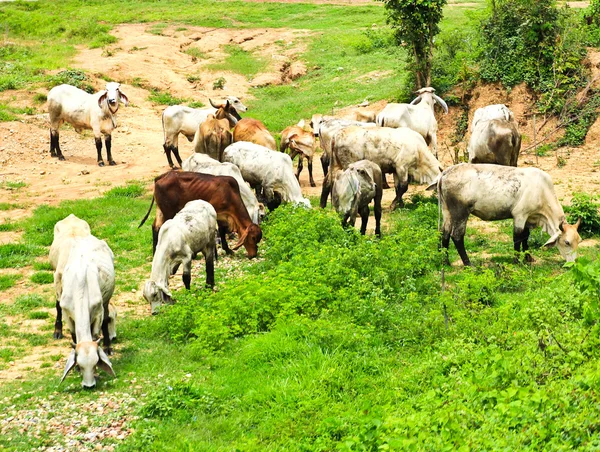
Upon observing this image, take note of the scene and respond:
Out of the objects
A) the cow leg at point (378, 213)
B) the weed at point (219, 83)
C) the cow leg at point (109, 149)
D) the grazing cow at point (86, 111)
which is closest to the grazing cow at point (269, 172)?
the cow leg at point (378, 213)

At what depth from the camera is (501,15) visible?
22.9m

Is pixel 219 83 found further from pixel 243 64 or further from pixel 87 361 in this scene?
pixel 87 361

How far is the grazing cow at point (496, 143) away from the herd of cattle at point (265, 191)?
0.07 ft

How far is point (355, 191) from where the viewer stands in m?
14.6

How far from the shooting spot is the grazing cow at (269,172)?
649 inches

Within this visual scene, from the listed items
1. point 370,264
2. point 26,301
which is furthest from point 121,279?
point 370,264

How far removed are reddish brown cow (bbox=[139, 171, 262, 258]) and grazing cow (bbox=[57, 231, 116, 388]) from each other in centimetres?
303

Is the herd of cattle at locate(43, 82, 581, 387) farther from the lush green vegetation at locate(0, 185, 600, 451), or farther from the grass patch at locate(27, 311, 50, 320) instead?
the grass patch at locate(27, 311, 50, 320)

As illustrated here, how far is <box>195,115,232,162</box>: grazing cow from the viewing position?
18.1 metres

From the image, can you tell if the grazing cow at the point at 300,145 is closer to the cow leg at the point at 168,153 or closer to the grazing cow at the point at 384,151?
the grazing cow at the point at 384,151

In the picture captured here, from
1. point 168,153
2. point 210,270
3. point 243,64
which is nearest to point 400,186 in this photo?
point 210,270

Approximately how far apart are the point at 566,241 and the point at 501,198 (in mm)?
1242

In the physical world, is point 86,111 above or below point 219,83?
above

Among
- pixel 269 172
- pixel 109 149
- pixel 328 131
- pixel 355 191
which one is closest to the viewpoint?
pixel 355 191
